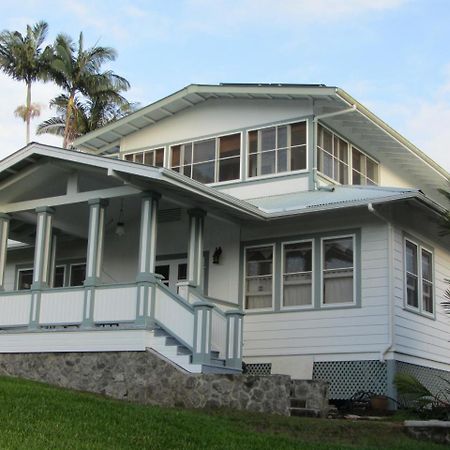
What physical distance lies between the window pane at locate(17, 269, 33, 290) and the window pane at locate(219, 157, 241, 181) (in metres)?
6.23

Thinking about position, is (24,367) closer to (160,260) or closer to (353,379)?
(160,260)

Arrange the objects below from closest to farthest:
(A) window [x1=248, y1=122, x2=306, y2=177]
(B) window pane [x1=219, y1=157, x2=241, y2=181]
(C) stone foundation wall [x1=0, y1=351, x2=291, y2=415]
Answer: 1. (C) stone foundation wall [x1=0, y1=351, x2=291, y2=415]
2. (A) window [x1=248, y1=122, x2=306, y2=177]
3. (B) window pane [x1=219, y1=157, x2=241, y2=181]

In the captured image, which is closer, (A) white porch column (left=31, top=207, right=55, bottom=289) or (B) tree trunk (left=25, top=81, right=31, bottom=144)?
(A) white porch column (left=31, top=207, right=55, bottom=289)

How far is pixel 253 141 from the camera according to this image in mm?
18266

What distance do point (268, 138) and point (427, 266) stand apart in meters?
4.59

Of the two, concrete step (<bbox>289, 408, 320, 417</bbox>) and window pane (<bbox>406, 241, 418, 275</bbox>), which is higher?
window pane (<bbox>406, 241, 418, 275</bbox>)

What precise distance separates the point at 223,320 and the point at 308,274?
7.94 feet

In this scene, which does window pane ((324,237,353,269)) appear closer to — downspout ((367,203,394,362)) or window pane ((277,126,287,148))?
downspout ((367,203,394,362))

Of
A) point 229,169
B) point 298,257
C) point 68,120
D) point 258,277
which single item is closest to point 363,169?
point 229,169

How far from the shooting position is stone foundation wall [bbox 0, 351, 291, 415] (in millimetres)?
12779

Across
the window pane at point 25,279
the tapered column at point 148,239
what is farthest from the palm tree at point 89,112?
the tapered column at point 148,239

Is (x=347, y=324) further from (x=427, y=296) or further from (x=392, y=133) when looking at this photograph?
(x=392, y=133)

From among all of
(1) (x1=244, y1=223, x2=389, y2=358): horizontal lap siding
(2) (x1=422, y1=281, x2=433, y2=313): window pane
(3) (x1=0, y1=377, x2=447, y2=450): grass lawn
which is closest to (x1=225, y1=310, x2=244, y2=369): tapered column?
(1) (x1=244, y1=223, x2=389, y2=358): horizontal lap siding

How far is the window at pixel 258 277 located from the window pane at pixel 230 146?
2.77 metres
